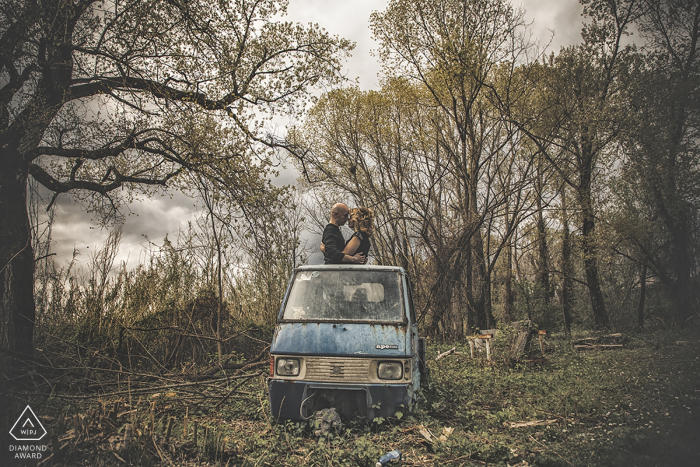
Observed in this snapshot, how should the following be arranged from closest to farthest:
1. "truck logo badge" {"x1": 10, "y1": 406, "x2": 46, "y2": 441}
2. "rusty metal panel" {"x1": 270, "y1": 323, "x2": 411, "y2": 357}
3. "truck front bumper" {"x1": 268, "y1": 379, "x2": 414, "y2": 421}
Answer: "truck logo badge" {"x1": 10, "y1": 406, "x2": 46, "y2": 441} → "truck front bumper" {"x1": 268, "y1": 379, "x2": 414, "y2": 421} → "rusty metal panel" {"x1": 270, "y1": 323, "x2": 411, "y2": 357}

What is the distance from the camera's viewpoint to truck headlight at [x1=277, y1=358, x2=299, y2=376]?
4.52 meters

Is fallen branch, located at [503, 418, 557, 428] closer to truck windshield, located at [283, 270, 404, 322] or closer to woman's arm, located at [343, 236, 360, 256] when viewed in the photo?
truck windshield, located at [283, 270, 404, 322]

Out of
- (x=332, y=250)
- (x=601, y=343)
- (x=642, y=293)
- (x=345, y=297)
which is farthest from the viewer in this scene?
(x=642, y=293)

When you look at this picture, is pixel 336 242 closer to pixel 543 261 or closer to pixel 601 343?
pixel 601 343

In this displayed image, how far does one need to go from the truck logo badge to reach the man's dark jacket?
3.62m

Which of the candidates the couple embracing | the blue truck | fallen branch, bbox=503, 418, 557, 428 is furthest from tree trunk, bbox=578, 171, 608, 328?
the blue truck

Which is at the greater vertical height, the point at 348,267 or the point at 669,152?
the point at 669,152

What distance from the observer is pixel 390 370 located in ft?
14.6

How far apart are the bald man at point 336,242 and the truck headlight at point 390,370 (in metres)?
1.76

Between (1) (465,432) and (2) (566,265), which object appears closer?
(1) (465,432)

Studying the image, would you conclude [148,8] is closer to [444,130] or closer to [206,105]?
[206,105]

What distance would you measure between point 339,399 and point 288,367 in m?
0.64

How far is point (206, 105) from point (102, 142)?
221 cm

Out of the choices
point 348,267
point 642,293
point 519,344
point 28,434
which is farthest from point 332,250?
point 642,293
